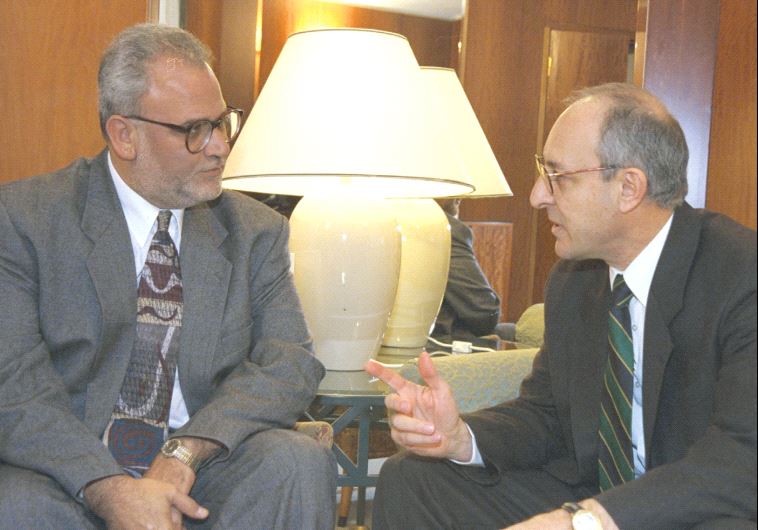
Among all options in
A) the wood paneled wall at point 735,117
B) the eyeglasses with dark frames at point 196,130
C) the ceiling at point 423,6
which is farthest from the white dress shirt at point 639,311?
the ceiling at point 423,6

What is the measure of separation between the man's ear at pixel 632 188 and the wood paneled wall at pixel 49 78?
195 cm

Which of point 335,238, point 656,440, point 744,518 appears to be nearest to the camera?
point 744,518

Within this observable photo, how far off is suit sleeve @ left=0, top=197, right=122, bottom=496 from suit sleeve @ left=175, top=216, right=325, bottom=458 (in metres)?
Result: 0.21

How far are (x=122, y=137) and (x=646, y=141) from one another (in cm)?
110

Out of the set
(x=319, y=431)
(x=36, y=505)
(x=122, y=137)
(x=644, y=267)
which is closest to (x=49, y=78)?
(x=122, y=137)

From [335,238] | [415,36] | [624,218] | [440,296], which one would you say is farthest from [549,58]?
[624,218]

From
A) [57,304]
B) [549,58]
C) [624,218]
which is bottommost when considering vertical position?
[57,304]

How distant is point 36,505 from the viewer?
1758mm

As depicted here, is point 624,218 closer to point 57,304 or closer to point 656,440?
point 656,440

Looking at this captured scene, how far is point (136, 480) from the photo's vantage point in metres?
1.85

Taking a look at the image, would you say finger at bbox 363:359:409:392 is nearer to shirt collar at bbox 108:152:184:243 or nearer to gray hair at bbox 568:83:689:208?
gray hair at bbox 568:83:689:208

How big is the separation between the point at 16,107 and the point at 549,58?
4451 mm

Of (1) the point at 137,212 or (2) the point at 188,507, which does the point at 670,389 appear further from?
(1) the point at 137,212

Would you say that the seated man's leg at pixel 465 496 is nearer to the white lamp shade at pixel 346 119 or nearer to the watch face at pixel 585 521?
the watch face at pixel 585 521
